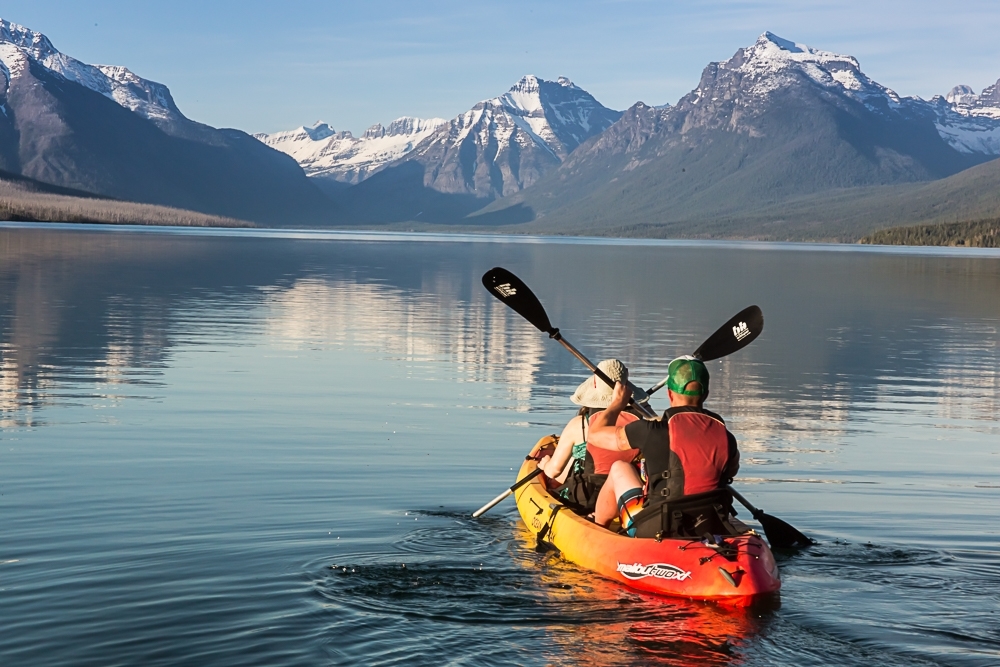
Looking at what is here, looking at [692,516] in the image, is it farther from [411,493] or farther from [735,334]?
[411,493]

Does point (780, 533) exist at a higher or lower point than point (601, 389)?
lower

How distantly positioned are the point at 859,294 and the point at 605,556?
4894 cm

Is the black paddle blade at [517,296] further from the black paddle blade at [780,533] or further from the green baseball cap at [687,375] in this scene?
the green baseball cap at [687,375]

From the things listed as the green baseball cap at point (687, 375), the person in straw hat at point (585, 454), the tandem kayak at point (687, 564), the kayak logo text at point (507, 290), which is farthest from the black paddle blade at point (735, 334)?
the green baseball cap at point (687, 375)

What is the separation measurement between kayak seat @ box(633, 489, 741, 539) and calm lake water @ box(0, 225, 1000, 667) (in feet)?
1.97

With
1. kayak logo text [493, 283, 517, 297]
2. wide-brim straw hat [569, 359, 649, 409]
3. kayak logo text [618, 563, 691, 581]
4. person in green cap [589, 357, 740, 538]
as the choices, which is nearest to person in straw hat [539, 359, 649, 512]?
wide-brim straw hat [569, 359, 649, 409]

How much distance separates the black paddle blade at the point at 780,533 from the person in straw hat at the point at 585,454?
1.50 metres

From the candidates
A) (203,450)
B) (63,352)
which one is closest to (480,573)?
(203,450)

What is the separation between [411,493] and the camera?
1512cm

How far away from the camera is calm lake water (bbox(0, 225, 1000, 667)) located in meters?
9.95

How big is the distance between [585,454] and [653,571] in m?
2.42

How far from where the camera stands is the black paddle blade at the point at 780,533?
12.7 m

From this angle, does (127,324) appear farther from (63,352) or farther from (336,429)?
(336,429)

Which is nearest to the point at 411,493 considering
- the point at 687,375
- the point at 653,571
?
the point at 653,571
